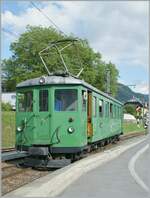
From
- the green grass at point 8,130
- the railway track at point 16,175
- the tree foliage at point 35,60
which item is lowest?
the railway track at point 16,175

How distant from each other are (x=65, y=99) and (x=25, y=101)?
138 cm

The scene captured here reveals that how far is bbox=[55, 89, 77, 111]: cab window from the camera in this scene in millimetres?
15680

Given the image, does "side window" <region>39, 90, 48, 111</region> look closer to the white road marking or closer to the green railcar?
the green railcar

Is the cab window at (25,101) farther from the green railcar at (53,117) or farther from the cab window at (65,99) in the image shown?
the cab window at (65,99)

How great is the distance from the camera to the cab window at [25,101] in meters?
16.1

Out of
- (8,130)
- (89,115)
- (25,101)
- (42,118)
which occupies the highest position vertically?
(25,101)

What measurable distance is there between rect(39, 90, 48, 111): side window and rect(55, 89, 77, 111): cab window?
0.33m

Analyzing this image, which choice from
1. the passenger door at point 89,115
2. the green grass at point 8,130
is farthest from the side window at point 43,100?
the green grass at point 8,130

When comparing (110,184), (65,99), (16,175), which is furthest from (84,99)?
(110,184)

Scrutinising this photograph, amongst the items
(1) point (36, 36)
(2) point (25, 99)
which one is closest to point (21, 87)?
(2) point (25, 99)

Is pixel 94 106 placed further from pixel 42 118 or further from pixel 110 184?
pixel 110 184

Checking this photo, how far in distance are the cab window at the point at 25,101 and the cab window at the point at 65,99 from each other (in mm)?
878

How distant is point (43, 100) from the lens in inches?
627

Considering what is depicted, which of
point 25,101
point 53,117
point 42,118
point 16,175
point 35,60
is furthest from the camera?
point 35,60
